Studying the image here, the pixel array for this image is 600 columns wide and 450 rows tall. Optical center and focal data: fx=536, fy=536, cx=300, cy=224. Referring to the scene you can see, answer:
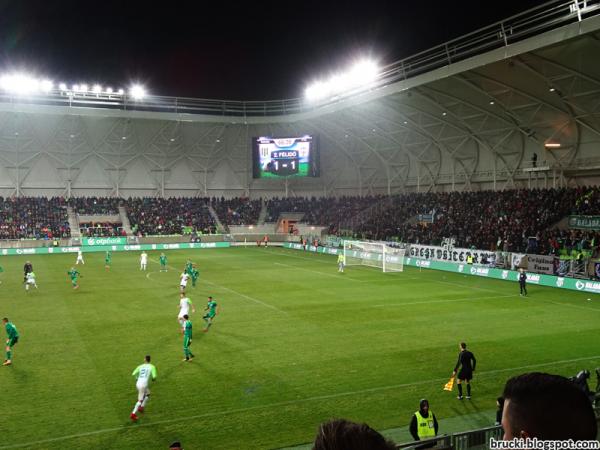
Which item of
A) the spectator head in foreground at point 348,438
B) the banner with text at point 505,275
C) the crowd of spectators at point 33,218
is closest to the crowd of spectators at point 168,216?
the crowd of spectators at point 33,218

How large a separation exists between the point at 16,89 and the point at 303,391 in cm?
5316

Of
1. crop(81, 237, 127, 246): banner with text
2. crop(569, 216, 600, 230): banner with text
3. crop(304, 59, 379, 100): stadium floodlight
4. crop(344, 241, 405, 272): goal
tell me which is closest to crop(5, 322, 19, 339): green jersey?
crop(344, 241, 405, 272): goal

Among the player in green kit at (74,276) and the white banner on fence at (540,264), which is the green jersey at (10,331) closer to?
the player in green kit at (74,276)

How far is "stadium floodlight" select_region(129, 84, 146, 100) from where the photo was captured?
201ft

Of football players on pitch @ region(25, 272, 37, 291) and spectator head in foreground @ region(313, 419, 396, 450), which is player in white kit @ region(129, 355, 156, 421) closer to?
spectator head in foreground @ region(313, 419, 396, 450)

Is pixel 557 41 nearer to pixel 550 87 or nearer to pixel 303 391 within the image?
pixel 550 87

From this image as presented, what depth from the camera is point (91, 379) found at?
14.9 m

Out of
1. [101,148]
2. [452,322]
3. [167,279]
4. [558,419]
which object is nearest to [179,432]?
[558,419]

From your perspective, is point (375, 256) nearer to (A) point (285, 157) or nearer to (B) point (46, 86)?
(A) point (285, 157)

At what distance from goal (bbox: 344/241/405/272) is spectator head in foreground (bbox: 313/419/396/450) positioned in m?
40.2

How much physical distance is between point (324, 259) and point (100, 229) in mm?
31081

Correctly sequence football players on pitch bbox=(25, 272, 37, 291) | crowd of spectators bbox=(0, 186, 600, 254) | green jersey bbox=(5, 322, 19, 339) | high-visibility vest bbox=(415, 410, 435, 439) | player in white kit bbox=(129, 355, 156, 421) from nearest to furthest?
high-visibility vest bbox=(415, 410, 435, 439) < player in white kit bbox=(129, 355, 156, 421) < green jersey bbox=(5, 322, 19, 339) < football players on pitch bbox=(25, 272, 37, 291) < crowd of spectators bbox=(0, 186, 600, 254)

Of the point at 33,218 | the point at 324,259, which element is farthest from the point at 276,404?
the point at 33,218

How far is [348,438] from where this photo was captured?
1.79 m
